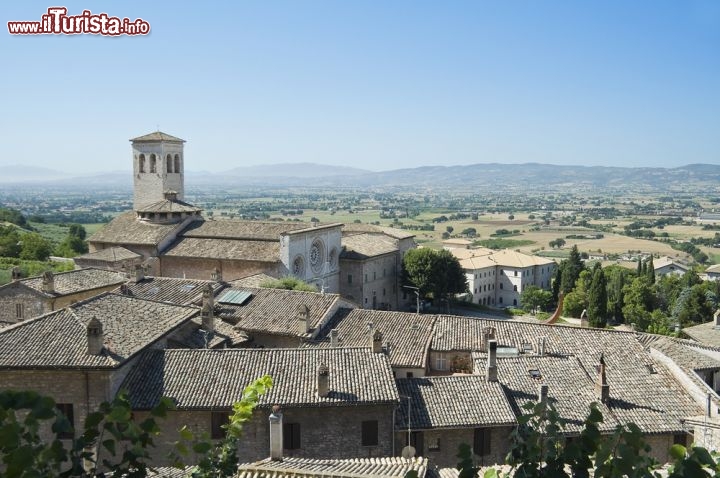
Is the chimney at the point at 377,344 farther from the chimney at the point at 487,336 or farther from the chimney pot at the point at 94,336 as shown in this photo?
the chimney pot at the point at 94,336

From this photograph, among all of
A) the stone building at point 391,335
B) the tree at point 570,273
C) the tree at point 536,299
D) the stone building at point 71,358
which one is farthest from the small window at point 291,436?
the tree at point 570,273

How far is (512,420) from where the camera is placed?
18.3m

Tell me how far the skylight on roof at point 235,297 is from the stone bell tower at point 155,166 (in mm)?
24001

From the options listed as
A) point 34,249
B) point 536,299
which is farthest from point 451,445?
point 34,249

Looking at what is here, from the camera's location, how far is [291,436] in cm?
1722

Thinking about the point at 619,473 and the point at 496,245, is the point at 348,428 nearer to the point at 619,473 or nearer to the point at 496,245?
the point at 619,473

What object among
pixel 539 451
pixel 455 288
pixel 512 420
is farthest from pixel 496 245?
pixel 539 451

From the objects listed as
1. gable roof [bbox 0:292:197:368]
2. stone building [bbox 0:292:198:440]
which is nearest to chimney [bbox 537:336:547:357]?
gable roof [bbox 0:292:197:368]

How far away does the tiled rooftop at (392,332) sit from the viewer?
81.7 ft

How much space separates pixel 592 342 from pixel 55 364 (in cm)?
1789

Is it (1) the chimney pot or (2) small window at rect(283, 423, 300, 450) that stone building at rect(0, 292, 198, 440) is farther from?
(2) small window at rect(283, 423, 300, 450)

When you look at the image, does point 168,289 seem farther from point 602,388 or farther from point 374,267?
point 374,267

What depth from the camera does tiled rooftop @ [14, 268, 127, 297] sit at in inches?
1166

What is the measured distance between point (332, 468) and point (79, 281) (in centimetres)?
2259
